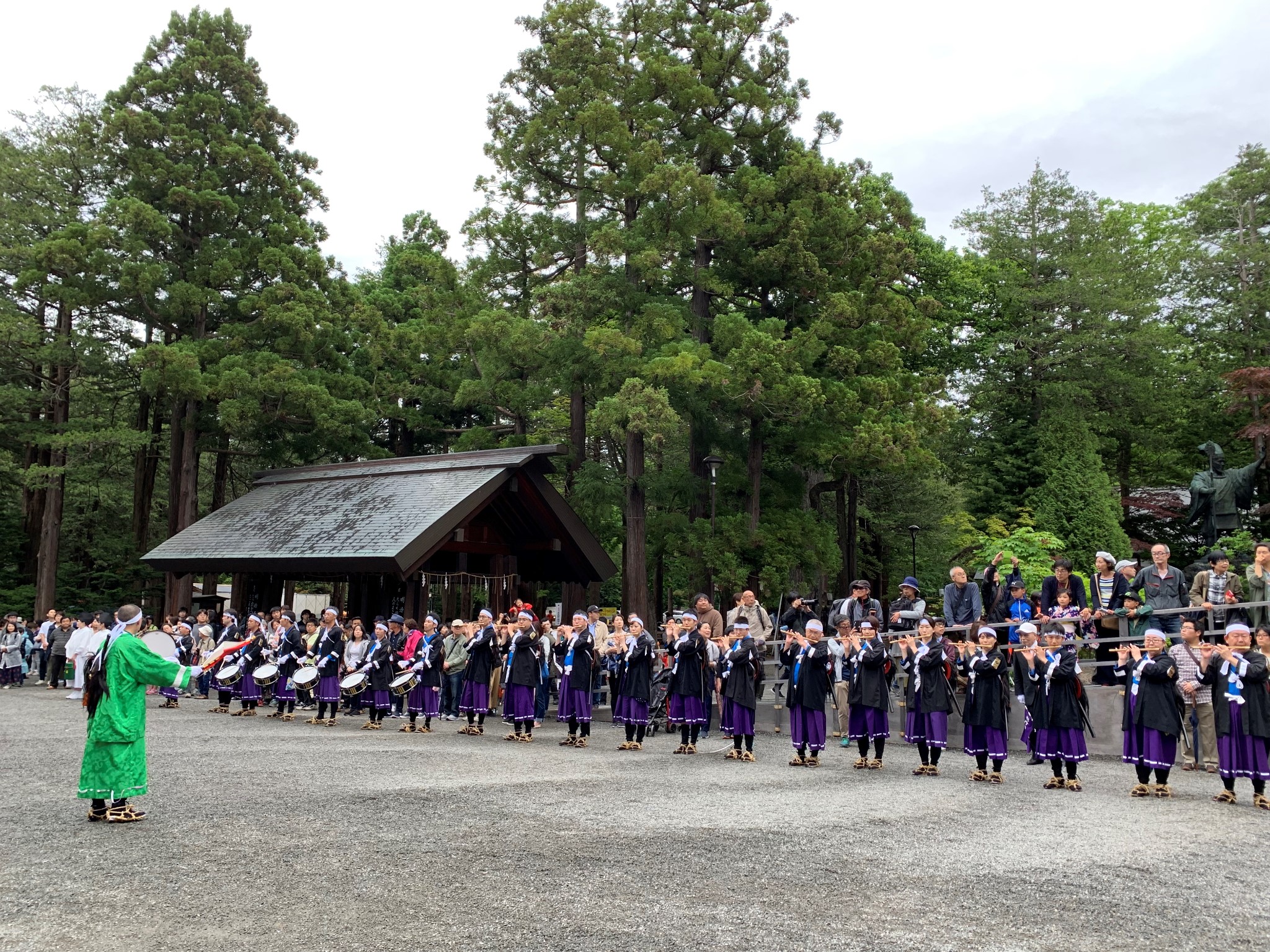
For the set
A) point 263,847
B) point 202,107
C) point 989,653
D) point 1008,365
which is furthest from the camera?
point 1008,365

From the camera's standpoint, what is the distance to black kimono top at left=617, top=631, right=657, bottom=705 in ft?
45.5

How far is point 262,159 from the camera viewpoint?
29000mm

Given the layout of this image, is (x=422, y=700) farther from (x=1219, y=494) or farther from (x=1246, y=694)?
(x=1219, y=494)

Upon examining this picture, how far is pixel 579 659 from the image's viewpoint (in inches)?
576

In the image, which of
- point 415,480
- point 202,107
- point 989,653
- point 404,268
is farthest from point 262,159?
point 989,653

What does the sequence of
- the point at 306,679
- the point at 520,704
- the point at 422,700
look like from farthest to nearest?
the point at 306,679
the point at 422,700
the point at 520,704

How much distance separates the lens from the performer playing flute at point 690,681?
13539 millimetres

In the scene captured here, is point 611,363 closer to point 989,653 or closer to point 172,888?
point 989,653

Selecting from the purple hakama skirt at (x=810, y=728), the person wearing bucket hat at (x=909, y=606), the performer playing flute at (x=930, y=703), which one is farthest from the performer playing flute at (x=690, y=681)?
the person wearing bucket hat at (x=909, y=606)

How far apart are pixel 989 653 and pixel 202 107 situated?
1068 inches

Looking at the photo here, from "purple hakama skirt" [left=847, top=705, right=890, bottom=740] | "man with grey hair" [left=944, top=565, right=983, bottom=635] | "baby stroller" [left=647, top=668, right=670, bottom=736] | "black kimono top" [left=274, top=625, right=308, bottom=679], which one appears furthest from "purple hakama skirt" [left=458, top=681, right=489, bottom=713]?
"man with grey hair" [left=944, top=565, right=983, bottom=635]

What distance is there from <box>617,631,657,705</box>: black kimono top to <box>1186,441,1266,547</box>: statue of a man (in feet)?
30.8

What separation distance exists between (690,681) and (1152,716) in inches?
224

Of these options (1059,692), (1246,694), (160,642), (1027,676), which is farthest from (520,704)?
(1246,694)
